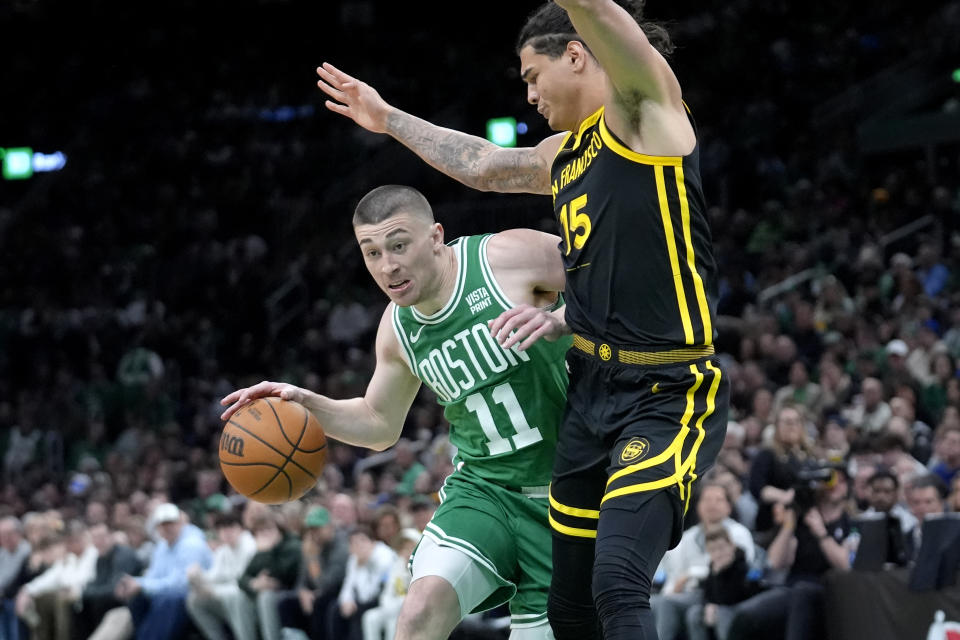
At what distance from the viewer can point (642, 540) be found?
13.4 ft

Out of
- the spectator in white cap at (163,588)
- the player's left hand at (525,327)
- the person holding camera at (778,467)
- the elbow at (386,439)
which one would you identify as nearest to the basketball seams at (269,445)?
the elbow at (386,439)

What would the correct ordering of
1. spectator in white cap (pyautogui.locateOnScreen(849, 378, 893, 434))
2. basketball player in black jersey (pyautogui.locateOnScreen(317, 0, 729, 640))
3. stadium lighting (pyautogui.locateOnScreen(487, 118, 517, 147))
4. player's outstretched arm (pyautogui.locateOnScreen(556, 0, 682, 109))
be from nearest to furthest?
1. player's outstretched arm (pyautogui.locateOnScreen(556, 0, 682, 109))
2. basketball player in black jersey (pyautogui.locateOnScreen(317, 0, 729, 640))
3. spectator in white cap (pyautogui.locateOnScreen(849, 378, 893, 434))
4. stadium lighting (pyautogui.locateOnScreen(487, 118, 517, 147))

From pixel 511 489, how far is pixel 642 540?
50.6 inches

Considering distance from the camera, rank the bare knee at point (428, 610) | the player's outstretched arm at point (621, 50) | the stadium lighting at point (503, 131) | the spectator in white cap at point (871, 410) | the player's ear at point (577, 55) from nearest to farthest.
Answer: the player's outstretched arm at point (621, 50) → the player's ear at point (577, 55) → the bare knee at point (428, 610) → the spectator in white cap at point (871, 410) → the stadium lighting at point (503, 131)

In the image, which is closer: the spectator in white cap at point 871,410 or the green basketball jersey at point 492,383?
the green basketball jersey at point 492,383

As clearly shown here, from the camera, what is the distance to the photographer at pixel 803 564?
8.24 m

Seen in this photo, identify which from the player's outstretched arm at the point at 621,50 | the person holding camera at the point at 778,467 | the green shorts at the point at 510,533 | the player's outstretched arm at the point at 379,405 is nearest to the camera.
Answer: the player's outstretched arm at the point at 621,50

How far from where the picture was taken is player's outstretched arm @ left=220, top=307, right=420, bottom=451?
5.56 meters

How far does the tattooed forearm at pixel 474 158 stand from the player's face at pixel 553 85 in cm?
55

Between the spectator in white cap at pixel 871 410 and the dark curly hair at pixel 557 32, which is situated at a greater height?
the dark curly hair at pixel 557 32

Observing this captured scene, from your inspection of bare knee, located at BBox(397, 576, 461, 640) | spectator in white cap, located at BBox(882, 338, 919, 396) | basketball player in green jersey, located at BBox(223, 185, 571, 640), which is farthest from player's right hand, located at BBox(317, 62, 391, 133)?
spectator in white cap, located at BBox(882, 338, 919, 396)

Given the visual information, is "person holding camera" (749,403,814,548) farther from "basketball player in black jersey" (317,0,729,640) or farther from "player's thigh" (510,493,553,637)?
"basketball player in black jersey" (317,0,729,640)

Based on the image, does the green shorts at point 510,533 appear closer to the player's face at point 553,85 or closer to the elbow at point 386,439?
the elbow at point 386,439

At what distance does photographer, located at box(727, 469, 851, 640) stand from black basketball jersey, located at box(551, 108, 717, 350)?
437cm
